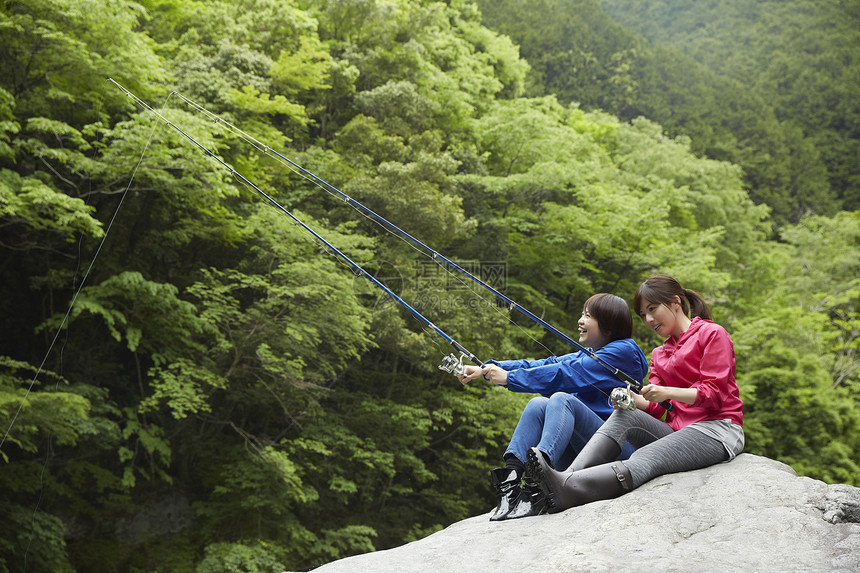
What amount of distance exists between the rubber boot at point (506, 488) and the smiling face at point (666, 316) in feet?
2.87

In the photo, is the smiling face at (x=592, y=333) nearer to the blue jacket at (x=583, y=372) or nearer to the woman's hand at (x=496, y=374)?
the blue jacket at (x=583, y=372)

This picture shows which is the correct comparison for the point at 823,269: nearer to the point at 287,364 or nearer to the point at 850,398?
the point at 850,398

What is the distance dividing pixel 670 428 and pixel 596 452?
0.41 metres

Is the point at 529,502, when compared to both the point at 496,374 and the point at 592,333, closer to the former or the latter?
the point at 496,374

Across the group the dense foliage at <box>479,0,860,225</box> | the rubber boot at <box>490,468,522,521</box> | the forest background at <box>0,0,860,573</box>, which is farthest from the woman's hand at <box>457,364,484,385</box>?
the dense foliage at <box>479,0,860,225</box>

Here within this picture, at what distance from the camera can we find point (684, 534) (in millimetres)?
2096

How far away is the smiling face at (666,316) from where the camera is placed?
105 inches

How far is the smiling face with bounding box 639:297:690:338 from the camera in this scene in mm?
2676

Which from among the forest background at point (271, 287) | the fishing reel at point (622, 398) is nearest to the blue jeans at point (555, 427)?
the fishing reel at point (622, 398)

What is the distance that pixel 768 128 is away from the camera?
29250 mm

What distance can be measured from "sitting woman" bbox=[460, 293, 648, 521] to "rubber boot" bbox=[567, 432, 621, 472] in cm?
9

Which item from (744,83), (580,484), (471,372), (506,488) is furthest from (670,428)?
(744,83)

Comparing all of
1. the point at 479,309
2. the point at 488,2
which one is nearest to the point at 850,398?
the point at 479,309

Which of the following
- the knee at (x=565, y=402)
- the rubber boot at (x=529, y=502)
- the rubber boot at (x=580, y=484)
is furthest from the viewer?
the knee at (x=565, y=402)
